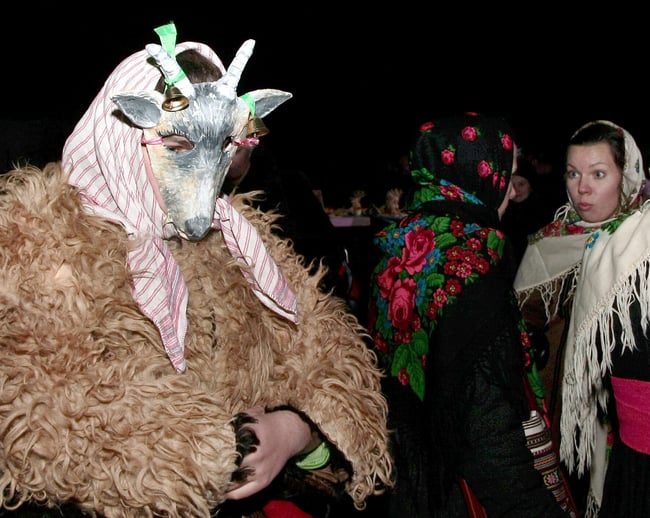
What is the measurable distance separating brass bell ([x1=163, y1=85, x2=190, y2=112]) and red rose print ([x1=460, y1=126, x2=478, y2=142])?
97 centimetres

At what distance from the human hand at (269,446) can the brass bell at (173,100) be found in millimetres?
468

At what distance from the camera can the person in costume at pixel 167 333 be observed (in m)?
0.77

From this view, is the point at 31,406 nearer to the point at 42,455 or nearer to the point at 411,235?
the point at 42,455

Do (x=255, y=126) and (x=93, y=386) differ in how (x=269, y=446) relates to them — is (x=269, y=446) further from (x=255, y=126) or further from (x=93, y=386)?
(x=255, y=126)

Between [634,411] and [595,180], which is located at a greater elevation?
[595,180]

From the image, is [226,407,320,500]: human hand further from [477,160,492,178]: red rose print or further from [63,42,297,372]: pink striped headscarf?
[477,160,492,178]: red rose print

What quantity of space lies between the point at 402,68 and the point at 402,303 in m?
4.82

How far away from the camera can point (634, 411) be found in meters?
1.39

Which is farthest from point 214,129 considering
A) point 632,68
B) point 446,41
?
point 632,68

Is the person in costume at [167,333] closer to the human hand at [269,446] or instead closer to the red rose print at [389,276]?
the human hand at [269,446]

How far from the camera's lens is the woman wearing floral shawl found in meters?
1.37

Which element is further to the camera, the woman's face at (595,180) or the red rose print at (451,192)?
the woman's face at (595,180)

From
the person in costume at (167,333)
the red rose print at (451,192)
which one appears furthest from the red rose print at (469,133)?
the person in costume at (167,333)

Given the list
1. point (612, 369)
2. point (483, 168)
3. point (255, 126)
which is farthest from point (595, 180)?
point (255, 126)
